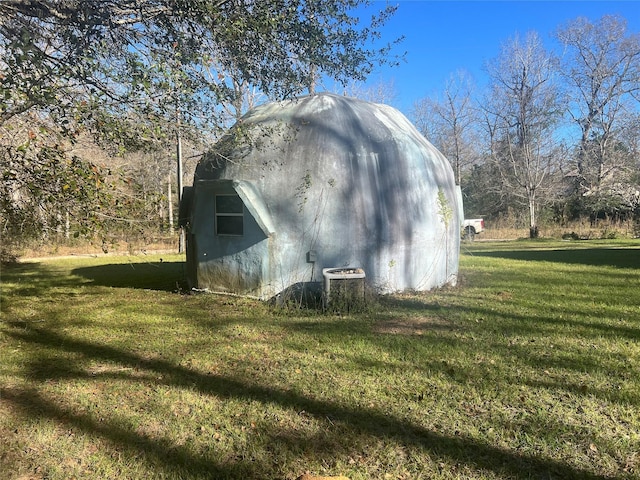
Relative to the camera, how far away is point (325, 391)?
4.59m

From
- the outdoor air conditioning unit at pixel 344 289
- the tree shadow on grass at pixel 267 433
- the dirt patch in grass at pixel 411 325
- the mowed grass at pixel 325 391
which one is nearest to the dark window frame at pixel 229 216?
the mowed grass at pixel 325 391

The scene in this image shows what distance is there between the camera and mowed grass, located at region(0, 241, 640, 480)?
3363 mm

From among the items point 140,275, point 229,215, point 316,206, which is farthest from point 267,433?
point 140,275

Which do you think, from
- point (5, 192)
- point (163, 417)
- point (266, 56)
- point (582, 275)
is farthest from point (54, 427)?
point (582, 275)

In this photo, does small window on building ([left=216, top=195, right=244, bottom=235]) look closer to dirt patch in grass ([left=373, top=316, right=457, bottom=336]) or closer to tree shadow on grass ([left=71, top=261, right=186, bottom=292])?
tree shadow on grass ([left=71, top=261, right=186, bottom=292])

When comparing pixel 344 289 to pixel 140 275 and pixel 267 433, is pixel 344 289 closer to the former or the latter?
pixel 267 433

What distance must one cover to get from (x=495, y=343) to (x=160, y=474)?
4600mm

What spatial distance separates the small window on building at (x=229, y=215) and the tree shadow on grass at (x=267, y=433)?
4166mm

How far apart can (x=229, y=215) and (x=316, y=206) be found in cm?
192

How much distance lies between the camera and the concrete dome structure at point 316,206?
895cm

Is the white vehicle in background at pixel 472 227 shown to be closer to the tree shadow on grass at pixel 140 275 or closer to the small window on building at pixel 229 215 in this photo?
the tree shadow on grass at pixel 140 275

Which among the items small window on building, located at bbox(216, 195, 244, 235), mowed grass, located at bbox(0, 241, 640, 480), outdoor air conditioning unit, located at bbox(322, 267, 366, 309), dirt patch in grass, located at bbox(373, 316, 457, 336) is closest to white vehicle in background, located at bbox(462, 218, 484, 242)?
mowed grass, located at bbox(0, 241, 640, 480)

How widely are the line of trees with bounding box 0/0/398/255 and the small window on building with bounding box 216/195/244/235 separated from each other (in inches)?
93.4

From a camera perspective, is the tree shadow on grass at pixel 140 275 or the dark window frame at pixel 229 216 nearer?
the dark window frame at pixel 229 216
